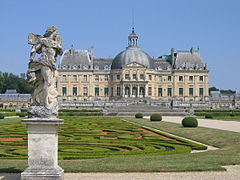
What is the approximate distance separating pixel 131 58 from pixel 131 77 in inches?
141

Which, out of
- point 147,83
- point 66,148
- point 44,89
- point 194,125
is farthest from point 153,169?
point 147,83

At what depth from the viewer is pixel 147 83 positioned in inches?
2506

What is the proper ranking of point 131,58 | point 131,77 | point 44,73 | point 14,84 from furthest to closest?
point 14,84
point 131,58
point 131,77
point 44,73

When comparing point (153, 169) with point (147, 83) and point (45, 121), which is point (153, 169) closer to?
point (45, 121)

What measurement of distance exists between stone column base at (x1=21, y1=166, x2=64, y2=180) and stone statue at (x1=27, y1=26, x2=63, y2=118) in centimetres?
105

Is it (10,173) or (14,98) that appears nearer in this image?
(10,173)

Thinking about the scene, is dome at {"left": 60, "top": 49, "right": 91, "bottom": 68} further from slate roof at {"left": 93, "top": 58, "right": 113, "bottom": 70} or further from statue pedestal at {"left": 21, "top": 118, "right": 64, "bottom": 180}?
statue pedestal at {"left": 21, "top": 118, "right": 64, "bottom": 180}

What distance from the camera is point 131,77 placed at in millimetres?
63375

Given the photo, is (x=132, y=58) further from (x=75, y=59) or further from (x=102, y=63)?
(x=75, y=59)

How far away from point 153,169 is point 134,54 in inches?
2256

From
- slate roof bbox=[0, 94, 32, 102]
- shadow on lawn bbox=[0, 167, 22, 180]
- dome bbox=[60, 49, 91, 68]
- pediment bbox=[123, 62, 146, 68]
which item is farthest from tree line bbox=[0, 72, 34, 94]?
shadow on lawn bbox=[0, 167, 22, 180]

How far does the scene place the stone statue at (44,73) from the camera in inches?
286

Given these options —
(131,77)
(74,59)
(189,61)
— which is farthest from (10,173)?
(189,61)

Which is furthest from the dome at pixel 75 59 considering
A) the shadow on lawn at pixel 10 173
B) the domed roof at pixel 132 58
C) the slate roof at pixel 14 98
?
the shadow on lawn at pixel 10 173
